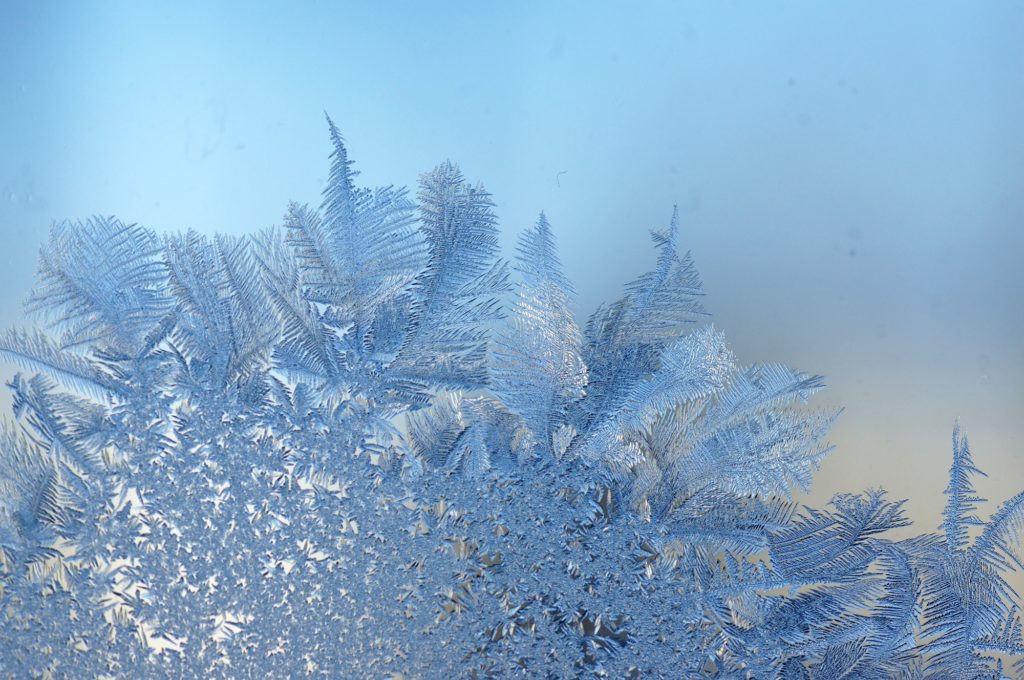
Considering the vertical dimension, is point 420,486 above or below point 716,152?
below

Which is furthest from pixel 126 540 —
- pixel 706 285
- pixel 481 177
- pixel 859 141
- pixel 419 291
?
pixel 859 141

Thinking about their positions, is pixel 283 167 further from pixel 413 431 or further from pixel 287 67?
pixel 413 431

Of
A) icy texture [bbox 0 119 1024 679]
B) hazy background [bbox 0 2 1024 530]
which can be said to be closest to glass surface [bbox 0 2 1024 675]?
hazy background [bbox 0 2 1024 530]

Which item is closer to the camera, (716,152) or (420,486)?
(420,486)

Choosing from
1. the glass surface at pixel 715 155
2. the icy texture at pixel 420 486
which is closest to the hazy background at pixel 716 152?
the glass surface at pixel 715 155

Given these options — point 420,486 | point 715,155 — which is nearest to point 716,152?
point 715,155

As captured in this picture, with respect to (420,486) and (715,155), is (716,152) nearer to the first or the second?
(715,155)

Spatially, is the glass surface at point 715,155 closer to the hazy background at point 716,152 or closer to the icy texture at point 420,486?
the hazy background at point 716,152
